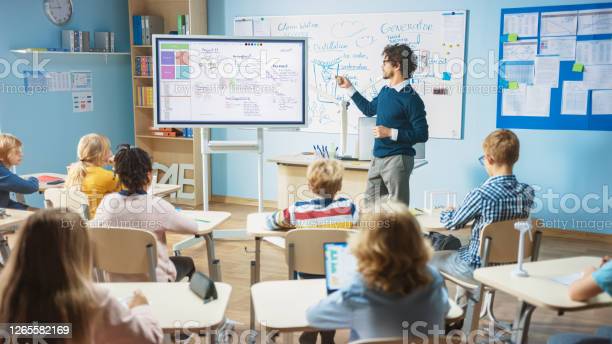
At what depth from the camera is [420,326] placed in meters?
2.00

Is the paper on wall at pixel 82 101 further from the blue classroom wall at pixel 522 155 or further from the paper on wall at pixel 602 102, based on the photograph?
the paper on wall at pixel 602 102

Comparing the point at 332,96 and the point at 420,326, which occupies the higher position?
the point at 332,96

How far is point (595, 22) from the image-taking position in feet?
17.5

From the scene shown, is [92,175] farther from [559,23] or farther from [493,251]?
[559,23]

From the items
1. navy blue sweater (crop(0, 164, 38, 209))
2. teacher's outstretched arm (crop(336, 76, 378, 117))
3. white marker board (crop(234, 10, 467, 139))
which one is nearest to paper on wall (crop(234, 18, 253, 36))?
white marker board (crop(234, 10, 467, 139))

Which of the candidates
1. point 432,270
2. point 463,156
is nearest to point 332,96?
point 463,156

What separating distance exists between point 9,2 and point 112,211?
3700 mm

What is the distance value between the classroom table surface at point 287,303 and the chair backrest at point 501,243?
74 cm

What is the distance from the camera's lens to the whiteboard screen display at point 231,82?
16.9 ft

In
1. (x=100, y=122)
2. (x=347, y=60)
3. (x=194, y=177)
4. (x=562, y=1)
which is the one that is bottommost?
(x=194, y=177)

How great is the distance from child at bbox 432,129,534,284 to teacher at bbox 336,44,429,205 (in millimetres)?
1098

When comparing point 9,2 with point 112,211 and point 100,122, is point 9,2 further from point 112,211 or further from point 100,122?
point 112,211

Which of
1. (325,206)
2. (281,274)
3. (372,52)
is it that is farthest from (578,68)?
(325,206)

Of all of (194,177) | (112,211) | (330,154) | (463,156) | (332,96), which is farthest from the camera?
(194,177)
